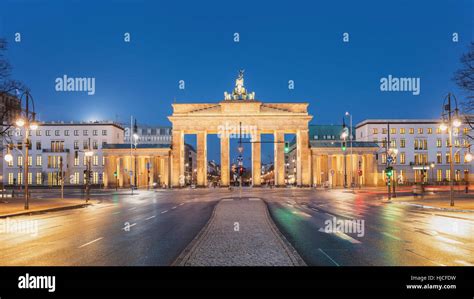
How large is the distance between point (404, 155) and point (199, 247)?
110220 mm

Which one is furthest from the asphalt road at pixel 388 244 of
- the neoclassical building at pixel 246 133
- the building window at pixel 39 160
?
the building window at pixel 39 160

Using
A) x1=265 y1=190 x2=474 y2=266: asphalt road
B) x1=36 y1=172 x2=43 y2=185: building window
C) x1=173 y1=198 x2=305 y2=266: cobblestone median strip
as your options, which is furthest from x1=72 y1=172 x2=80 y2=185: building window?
x1=173 y1=198 x2=305 y2=266: cobblestone median strip

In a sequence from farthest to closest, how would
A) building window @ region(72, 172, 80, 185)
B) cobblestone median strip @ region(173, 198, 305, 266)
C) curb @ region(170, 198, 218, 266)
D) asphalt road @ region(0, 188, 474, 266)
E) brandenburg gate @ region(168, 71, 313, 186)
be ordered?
1. building window @ region(72, 172, 80, 185)
2. brandenburg gate @ region(168, 71, 313, 186)
3. asphalt road @ region(0, 188, 474, 266)
4. cobblestone median strip @ region(173, 198, 305, 266)
5. curb @ region(170, 198, 218, 266)

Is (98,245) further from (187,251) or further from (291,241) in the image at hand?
(291,241)

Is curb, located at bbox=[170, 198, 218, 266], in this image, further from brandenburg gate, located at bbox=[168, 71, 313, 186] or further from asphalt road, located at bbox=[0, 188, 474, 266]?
brandenburg gate, located at bbox=[168, 71, 313, 186]

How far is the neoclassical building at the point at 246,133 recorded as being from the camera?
309 ft

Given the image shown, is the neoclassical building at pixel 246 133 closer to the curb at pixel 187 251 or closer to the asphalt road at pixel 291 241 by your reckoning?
the asphalt road at pixel 291 241

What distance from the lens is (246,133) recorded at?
9638 cm

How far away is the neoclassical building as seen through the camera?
9419 cm

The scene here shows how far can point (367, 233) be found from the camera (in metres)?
17.5

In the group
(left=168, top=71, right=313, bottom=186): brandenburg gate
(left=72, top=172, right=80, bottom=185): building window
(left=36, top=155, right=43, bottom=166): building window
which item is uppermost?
(left=168, top=71, right=313, bottom=186): brandenburg gate
